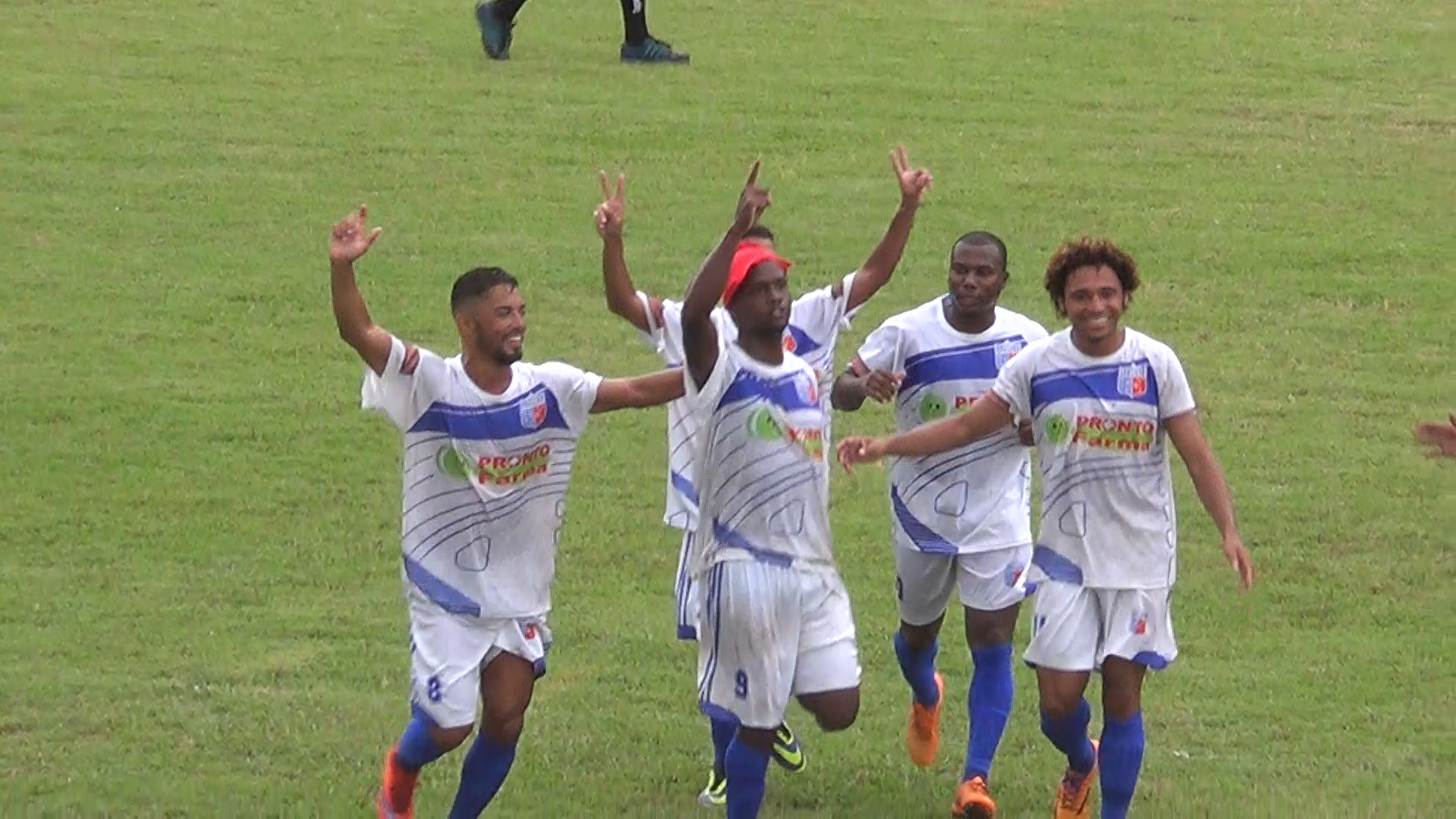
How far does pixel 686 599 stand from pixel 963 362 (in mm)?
1441

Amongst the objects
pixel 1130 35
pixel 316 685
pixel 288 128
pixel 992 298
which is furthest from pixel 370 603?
pixel 1130 35

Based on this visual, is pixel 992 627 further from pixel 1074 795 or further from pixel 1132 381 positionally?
pixel 1132 381

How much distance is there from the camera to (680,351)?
9.19 m

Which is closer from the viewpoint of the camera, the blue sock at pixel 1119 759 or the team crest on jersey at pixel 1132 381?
the team crest on jersey at pixel 1132 381

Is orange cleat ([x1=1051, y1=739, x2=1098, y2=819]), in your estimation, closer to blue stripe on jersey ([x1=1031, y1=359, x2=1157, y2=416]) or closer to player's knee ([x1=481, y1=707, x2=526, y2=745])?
blue stripe on jersey ([x1=1031, y1=359, x2=1157, y2=416])

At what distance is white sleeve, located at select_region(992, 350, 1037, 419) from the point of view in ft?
28.2

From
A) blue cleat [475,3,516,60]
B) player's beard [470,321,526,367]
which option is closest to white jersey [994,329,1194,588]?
player's beard [470,321,526,367]

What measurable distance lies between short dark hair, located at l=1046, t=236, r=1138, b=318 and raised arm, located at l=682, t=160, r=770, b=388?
4.42ft

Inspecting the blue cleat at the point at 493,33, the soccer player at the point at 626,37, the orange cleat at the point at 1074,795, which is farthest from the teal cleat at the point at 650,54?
the orange cleat at the point at 1074,795

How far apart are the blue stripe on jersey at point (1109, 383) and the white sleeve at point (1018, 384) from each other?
11cm

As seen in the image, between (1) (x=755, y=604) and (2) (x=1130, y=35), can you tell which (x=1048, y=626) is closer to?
(1) (x=755, y=604)

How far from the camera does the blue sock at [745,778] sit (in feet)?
27.2

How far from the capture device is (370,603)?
11805mm

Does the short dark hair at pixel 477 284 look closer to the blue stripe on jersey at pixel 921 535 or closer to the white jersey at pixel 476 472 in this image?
the white jersey at pixel 476 472
